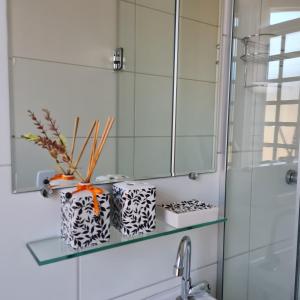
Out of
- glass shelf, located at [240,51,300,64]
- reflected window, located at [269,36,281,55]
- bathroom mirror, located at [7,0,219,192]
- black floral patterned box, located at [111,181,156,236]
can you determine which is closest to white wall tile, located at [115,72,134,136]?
bathroom mirror, located at [7,0,219,192]

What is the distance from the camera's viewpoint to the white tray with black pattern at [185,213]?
0.95m

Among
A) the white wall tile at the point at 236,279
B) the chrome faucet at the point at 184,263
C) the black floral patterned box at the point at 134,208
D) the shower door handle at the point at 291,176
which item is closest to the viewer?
the black floral patterned box at the point at 134,208

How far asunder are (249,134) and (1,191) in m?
0.96

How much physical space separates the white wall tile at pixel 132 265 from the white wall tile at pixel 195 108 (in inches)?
15.7

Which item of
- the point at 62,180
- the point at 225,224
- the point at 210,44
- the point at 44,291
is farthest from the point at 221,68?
the point at 44,291

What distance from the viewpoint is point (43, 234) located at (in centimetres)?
83

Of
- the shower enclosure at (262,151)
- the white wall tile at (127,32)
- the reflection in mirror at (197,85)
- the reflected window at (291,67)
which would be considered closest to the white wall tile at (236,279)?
the shower enclosure at (262,151)

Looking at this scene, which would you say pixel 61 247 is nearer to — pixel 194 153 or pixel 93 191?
pixel 93 191

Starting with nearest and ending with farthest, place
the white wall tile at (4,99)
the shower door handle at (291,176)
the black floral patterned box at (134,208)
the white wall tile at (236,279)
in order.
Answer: the white wall tile at (4,99) → the black floral patterned box at (134,208) → the shower door handle at (291,176) → the white wall tile at (236,279)

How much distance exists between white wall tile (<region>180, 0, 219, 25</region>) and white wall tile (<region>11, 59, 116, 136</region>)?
44 centimetres

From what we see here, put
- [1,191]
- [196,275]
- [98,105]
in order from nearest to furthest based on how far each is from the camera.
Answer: [1,191] → [98,105] → [196,275]

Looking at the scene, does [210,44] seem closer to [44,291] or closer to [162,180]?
[162,180]

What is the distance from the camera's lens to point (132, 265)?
101 cm

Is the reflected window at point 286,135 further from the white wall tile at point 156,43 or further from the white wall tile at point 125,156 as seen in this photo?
the white wall tile at point 125,156
